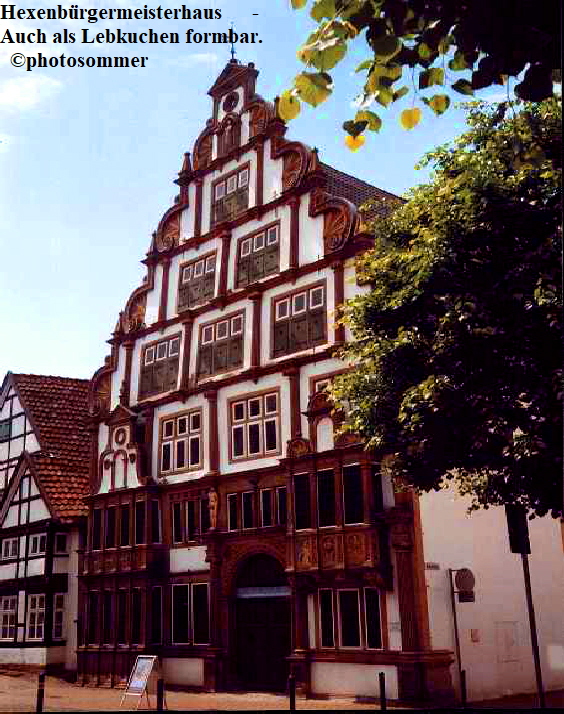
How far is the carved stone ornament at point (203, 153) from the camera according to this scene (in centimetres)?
3059

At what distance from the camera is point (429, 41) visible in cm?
707

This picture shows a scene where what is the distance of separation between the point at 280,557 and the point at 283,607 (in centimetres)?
151

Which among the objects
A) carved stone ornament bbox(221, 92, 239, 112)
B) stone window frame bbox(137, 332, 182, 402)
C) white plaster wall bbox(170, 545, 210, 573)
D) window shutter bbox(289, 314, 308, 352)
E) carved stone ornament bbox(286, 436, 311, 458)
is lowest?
white plaster wall bbox(170, 545, 210, 573)

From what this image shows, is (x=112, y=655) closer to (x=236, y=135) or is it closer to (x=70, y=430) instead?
(x=70, y=430)

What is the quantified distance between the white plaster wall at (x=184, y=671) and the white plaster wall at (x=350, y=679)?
14.9ft

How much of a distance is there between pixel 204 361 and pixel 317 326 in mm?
5117

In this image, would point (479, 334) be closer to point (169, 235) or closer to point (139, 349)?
point (139, 349)

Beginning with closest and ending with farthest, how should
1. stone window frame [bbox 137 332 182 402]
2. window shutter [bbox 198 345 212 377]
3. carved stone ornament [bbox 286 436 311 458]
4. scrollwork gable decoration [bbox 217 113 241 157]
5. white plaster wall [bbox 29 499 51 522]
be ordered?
1. carved stone ornament [bbox 286 436 311 458]
2. window shutter [bbox 198 345 212 377]
3. stone window frame [bbox 137 332 182 402]
4. scrollwork gable decoration [bbox 217 113 241 157]
5. white plaster wall [bbox 29 499 51 522]

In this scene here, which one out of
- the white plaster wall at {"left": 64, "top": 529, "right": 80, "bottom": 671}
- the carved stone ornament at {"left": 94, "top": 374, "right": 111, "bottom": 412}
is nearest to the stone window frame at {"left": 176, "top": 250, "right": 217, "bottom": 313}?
the carved stone ornament at {"left": 94, "top": 374, "right": 111, "bottom": 412}

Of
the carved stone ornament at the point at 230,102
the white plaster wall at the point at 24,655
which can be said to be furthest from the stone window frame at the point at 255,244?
the white plaster wall at the point at 24,655

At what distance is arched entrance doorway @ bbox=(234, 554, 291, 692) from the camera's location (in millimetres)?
23656

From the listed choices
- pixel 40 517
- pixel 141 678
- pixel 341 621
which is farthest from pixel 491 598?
pixel 40 517

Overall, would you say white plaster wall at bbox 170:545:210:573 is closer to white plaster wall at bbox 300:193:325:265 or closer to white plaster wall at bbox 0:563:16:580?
white plaster wall at bbox 300:193:325:265

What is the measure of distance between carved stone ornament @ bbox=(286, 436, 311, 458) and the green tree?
730 cm
